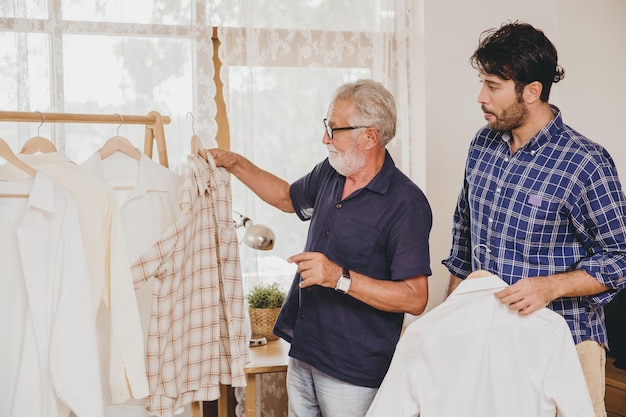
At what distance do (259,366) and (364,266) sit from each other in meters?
0.65

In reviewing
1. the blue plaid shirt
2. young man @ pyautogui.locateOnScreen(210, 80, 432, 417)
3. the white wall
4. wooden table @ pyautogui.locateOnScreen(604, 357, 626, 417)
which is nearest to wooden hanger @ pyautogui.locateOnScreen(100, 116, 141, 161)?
young man @ pyautogui.locateOnScreen(210, 80, 432, 417)

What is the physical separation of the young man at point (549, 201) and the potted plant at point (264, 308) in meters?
1.04

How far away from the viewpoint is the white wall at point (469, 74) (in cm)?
305

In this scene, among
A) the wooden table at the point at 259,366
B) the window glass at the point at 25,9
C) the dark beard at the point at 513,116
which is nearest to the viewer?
the dark beard at the point at 513,116

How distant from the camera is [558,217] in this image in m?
1.94

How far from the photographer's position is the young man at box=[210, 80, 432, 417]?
1989 millimetres

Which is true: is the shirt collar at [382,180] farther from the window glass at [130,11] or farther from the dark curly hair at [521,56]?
the window glass at [130,11]

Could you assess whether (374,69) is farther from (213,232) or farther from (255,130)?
(213,232)

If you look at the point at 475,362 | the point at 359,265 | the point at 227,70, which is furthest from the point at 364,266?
the point at 227,70

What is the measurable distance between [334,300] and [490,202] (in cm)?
55

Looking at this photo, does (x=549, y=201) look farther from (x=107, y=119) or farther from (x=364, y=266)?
(x=107, y=119)

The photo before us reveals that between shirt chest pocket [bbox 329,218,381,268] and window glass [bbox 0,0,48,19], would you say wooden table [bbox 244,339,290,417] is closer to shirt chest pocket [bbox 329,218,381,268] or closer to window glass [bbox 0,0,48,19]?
shirt chest pocket [bbox 329,218,381,268]

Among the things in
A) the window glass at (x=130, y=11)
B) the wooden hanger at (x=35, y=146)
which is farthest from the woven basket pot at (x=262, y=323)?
the window glass at (x=130, y=11)

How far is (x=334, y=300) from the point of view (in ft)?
6.72
